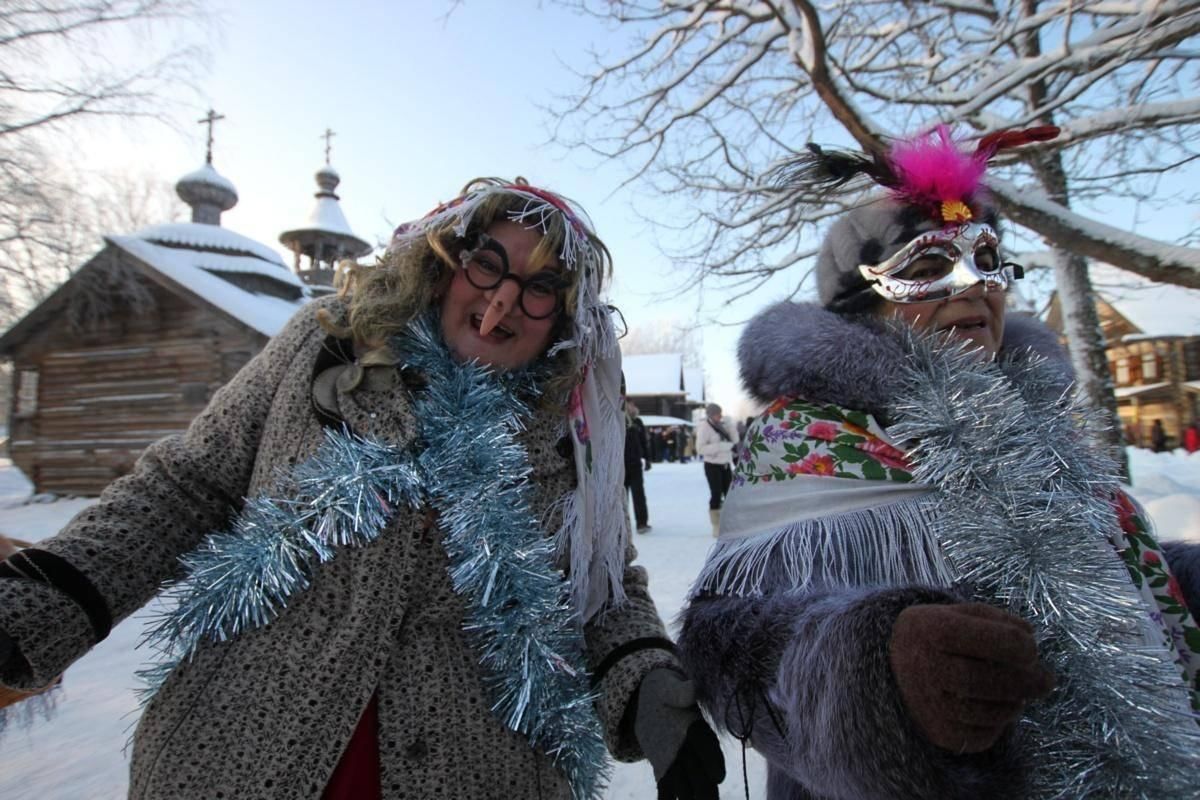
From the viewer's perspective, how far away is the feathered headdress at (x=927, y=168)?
1.53 metres

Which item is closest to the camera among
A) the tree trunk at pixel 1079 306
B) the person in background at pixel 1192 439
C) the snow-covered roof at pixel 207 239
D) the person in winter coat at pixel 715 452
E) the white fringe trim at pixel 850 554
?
the white fringe trim at pixel 850 554

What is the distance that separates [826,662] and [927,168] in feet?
3.85

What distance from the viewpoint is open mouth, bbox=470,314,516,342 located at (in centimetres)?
145

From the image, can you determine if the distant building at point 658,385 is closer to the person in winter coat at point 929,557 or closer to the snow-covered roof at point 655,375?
the snow-covered roof at point 655,375

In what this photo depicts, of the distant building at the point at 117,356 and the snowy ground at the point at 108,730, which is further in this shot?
the distant building at the point at 117,356

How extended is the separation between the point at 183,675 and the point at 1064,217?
19.6 ft

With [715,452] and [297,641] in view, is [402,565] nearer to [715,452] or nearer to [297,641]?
[297,641]

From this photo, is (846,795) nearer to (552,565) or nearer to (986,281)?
(552,565)

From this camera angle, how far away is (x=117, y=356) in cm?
1281

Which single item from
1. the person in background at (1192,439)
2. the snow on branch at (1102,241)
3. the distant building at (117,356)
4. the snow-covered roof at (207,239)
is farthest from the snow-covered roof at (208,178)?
the person in background at (1192,439)

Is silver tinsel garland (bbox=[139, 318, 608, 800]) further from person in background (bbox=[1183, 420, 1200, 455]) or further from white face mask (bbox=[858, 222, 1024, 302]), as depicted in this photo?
person in background (bbox=[1183, 420, 1200, 455])

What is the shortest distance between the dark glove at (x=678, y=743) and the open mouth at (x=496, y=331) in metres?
0.80

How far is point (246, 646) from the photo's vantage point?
1179 millimetres

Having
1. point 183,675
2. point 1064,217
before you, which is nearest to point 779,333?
point 183,675
